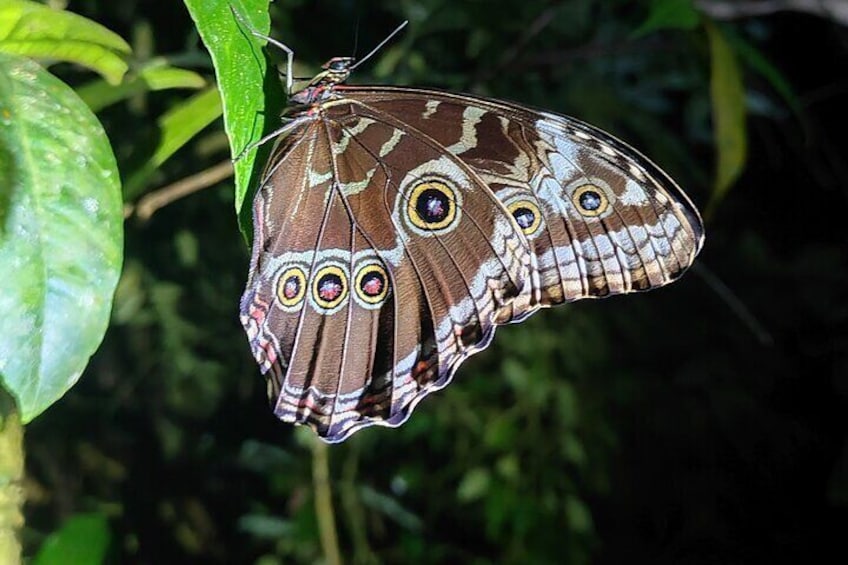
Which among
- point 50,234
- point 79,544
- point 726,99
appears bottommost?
point 79,544

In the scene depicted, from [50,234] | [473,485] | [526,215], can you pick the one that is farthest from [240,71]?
[473,485]

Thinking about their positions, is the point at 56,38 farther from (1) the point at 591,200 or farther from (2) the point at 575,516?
(2) the point at 575,516

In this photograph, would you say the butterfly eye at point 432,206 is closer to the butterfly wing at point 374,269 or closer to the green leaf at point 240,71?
the butterfly wing at point 374,269

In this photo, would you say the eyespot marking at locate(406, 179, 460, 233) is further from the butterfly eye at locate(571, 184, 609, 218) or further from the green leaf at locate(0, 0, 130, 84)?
the green leaf at locate(0, 0, 130, 84)

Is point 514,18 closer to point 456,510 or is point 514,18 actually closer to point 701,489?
point 456,510

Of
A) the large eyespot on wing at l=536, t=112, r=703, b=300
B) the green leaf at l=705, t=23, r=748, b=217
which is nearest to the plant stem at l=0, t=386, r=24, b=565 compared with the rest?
the large eyespot on wing at l=536, t=112, r=703, b=300

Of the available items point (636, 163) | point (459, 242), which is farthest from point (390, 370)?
point (636, 163)

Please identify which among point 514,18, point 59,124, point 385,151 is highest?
point 514,18
